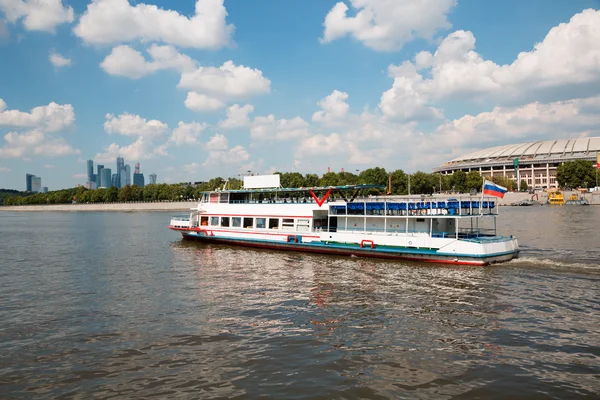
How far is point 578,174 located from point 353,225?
16599 centimetres

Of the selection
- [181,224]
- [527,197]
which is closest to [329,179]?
[527,197]

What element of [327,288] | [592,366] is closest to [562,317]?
[592,366]

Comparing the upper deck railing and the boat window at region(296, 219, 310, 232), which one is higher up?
the upper deck railing

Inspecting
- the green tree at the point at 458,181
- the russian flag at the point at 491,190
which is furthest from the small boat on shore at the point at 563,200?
the russian flag at the point at 491,190

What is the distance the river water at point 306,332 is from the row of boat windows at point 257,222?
1060 centimetres

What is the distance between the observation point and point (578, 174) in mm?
168250

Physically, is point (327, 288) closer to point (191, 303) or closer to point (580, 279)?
point (191, 303)

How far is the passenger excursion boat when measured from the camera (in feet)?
111

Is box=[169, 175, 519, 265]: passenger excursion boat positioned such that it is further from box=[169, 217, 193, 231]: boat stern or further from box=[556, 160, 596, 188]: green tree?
box=[556, 160, 596, 188]: green tree

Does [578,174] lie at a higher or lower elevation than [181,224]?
higher

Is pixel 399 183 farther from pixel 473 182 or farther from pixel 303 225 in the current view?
pixel 303 225

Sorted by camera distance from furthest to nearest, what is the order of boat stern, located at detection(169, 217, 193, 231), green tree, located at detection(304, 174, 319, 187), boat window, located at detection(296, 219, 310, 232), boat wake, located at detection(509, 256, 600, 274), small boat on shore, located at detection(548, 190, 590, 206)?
1. green tree, located at detection(304, 174, 319, 187)
2. small boat on shore, located at detection(548, 190, 590, 206)
3. boat stern, located at detection(169, 217, 193, 231)
4. boat window, located at detection(296, 219, 310, 232)
5. boat wake, located at detection(509, 256, 600, 274)

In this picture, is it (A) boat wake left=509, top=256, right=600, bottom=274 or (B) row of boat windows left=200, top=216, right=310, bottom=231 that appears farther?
(B) row of boat windows left=200, top=216, right=310, bottom=231

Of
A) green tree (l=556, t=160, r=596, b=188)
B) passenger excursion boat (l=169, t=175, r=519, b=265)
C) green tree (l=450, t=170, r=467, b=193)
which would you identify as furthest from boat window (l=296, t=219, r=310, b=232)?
green tree (l=556, t=160, r=596, b=188)
